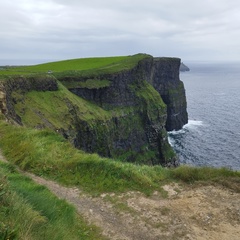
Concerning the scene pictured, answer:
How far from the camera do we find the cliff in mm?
45594

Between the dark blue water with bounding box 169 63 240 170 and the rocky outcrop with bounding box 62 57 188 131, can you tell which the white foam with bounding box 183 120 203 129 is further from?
the rocky outcrop with bounding box 62 57 188 131

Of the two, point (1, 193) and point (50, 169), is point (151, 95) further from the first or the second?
point (1, 193)

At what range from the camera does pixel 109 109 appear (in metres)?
68.7

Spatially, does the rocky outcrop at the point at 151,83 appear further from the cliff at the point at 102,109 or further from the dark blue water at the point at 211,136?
the dark blue water at the point at 211,136

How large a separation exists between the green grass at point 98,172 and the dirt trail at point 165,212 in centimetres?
64

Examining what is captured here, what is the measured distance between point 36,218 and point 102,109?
58.1m

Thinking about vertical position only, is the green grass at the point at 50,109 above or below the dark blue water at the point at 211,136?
above

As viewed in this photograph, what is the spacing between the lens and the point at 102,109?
65.9m

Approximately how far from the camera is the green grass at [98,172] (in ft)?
49.1

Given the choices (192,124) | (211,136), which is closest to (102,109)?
(211,136)

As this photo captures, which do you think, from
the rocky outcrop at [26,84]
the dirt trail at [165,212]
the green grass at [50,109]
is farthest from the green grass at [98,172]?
the rocky outcrop at [26,84]

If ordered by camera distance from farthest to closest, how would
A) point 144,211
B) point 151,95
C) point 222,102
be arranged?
1. point 222,102
2. point 151,95
3. point 144,211

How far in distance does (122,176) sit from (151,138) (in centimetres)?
5909

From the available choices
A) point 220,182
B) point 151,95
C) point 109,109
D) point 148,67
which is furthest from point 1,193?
point 148,67
